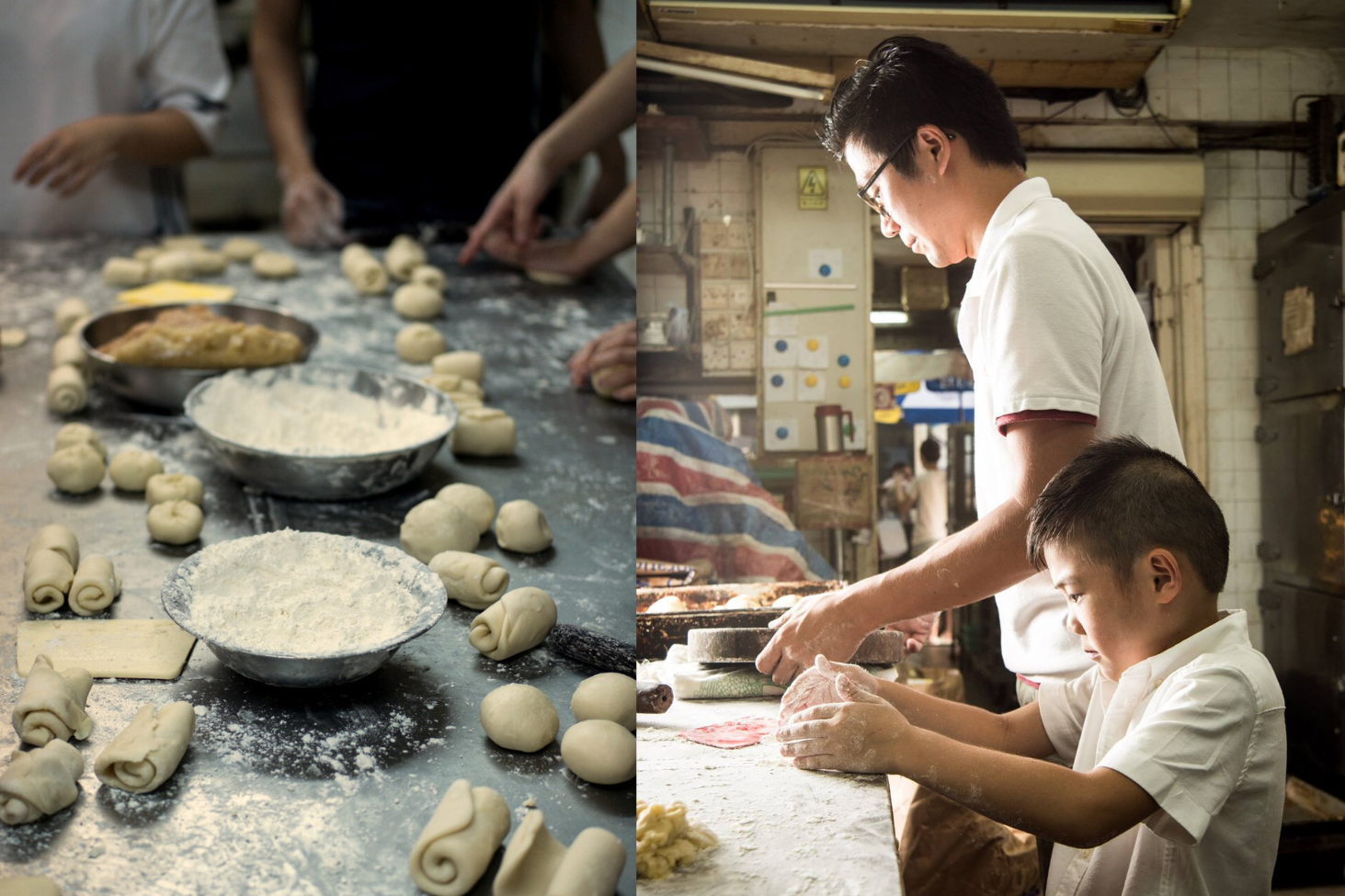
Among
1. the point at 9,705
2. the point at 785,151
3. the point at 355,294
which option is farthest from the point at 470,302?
the point at 785,151

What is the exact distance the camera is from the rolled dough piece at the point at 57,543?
1621mm

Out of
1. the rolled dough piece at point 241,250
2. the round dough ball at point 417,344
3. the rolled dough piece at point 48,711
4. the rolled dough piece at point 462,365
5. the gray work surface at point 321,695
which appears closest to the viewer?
the gray work surface at point 321,695

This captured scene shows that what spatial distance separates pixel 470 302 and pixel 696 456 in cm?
225

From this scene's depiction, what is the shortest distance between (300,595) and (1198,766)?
1098 millimetres

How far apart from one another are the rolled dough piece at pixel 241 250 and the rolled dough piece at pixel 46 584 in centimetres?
210

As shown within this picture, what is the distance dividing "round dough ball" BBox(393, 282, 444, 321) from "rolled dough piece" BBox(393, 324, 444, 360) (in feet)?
0.98

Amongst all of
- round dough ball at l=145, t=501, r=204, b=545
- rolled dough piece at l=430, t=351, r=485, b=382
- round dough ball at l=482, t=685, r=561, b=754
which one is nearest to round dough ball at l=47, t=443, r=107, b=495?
round dough ball at l=145, t=501, r=204, b=545

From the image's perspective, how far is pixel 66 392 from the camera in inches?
89.7

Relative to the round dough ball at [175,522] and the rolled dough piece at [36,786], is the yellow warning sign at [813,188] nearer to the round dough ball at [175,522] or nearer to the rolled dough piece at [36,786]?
the rolled dough piece at [36,786]

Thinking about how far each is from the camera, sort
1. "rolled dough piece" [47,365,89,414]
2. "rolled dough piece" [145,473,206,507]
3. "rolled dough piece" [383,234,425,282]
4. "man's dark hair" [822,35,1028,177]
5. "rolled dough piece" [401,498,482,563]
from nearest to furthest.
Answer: "man's dark hair" [822,35,1028,177] → "rolled dough piece" [401,498,482,563] → "rolled dough piece" [145,473,206,507] → "rolled dough piece" [47,365,89,414] → "rolled dough piece" [383,234,425,282]

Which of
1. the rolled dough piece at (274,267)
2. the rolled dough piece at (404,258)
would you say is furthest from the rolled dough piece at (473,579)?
the rolled dough piece at (274,267)

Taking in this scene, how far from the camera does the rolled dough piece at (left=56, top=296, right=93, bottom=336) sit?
8.90ft

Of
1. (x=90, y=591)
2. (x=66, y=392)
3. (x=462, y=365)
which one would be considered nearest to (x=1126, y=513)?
(x=90, y=591)

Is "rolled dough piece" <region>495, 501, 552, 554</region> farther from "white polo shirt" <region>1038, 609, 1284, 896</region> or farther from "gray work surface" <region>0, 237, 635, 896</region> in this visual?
"white polo shirt" <region>1038, 609, 1284, 896</region>
